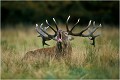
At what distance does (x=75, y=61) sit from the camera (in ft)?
32.9

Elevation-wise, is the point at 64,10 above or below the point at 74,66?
above

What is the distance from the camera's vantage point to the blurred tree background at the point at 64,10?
27.3m

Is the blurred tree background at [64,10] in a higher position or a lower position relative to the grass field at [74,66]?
higher

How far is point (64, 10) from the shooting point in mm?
28188

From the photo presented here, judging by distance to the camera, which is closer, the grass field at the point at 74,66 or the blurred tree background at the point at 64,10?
the grass field at the point at 74,66

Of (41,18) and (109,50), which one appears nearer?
(109,50)

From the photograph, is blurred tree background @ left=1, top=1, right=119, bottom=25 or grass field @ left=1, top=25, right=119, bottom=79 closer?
grass field @ left=1, top=25, right=119, bottom=79

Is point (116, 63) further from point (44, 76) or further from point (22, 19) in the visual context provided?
point (22, 19)

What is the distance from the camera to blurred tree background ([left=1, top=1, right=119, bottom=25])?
89.6 feet

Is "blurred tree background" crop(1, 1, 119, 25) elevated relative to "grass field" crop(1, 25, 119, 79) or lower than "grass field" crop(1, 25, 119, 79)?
elevated

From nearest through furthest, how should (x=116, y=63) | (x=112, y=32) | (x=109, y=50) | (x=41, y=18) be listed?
1. (x=116, y=63)
2. (x=109, y=50)
3. (x=112, y=32)
4. (x=41, y=18)

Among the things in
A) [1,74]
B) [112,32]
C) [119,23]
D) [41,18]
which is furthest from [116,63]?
[41,18]

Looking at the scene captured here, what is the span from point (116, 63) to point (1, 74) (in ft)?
7.77

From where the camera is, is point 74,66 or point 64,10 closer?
point 74,66
